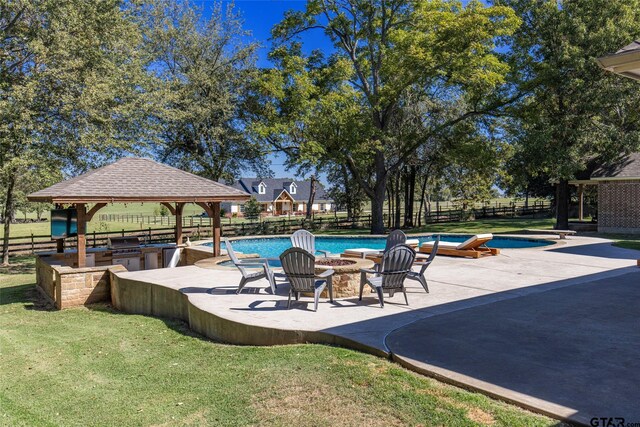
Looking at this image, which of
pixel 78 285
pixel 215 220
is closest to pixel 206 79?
pixel 215 220

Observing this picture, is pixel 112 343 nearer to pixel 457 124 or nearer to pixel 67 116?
pixel 67 116

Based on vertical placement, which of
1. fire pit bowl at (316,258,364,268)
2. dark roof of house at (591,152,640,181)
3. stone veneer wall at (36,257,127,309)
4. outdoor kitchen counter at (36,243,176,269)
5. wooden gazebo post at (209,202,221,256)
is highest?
dark roof of house at (591,152,640,181)

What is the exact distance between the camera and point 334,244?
19.5 metres

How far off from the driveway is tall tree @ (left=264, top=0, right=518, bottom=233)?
16.7m

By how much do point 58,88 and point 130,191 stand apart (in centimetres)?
719

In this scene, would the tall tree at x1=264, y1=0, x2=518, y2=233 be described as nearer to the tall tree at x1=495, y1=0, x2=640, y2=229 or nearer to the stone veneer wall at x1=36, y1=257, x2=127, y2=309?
the tall tree at x1=495, y1=0, x2=640, y2=229

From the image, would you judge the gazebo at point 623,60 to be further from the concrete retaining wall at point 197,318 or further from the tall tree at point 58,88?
the tall tree at point 58,88

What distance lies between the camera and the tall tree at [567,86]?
21.0 metres

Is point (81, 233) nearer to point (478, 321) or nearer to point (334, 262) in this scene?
point (334, 262)

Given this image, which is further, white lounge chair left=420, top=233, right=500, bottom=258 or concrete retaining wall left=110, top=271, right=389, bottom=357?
white lounge chair left=420, top=233, right=500, bottom=258

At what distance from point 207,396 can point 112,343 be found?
3.12 metres

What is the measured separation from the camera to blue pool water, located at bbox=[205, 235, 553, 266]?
18.1 m

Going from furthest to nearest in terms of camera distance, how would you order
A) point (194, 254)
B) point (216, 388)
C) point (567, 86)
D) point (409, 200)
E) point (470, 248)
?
1. point (409, 200)
2. point (567, 86)
3. point (194, 254)
4. point (470, 248)
5. point (216, 388)

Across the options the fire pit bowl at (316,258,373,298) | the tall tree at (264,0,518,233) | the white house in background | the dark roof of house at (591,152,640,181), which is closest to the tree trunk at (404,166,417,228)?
the tall tree at (264,0,518,233)
